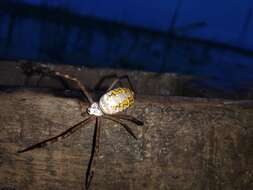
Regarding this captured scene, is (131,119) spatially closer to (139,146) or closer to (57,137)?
(139,146)

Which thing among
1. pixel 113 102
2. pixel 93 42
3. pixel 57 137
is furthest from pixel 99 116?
pixel 93 42

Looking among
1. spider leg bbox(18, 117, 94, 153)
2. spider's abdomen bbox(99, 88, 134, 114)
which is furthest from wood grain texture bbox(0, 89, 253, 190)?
spider's abdomen bbox(99, 88, 134, 114)

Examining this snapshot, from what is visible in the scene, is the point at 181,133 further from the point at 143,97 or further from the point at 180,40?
the point at 180,40

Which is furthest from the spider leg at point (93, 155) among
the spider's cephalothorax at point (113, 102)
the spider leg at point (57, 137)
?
the spider's cephalothorax at point (113, 102)

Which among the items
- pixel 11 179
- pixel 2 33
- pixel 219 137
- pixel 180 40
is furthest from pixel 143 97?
pixel 180 40

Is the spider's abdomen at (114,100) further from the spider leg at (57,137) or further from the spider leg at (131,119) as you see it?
the spider leg at (57,137)

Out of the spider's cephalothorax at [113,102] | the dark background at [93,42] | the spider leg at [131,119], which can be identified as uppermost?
the dark background at [93,42]

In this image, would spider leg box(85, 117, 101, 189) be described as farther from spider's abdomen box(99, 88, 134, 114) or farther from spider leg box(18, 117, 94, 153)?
spider's abdomen box(99, 88, 134, 114)
